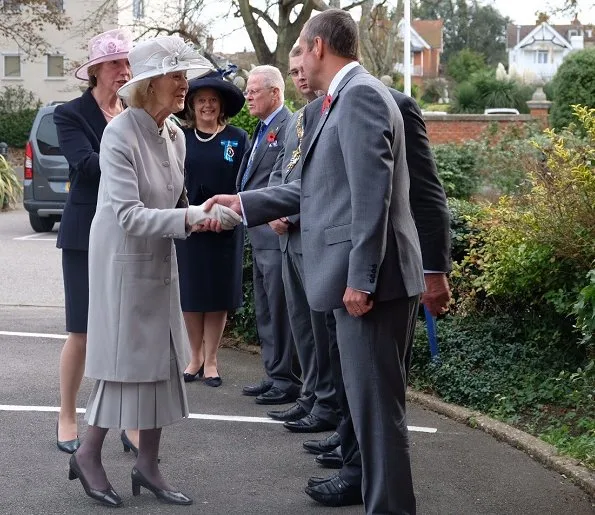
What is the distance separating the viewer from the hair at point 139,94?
518 cm

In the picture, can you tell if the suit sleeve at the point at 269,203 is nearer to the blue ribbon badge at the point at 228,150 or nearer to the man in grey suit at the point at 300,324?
the man in grey suit at the point at 300,324

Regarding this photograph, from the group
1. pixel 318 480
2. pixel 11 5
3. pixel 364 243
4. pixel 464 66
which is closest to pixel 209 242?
pixel 318 480

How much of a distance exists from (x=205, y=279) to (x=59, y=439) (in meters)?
2.02

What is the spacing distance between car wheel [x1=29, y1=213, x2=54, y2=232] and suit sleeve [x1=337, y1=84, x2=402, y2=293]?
52.3 ft

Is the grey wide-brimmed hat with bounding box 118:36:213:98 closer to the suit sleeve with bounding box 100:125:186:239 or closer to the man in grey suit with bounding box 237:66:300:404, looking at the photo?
the suit sleeve with bounding box 100:125:186:239

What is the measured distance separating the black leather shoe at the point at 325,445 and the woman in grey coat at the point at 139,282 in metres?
1.12

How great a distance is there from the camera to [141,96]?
17.1 ft

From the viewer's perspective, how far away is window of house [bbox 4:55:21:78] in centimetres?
5253

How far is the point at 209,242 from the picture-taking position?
26.1ft

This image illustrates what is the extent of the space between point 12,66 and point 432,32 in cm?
6773

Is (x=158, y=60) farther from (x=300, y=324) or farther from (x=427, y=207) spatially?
(x=300, y=324)

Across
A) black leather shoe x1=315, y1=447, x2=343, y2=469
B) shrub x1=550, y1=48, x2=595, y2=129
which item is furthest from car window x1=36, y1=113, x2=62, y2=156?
black leather shoe x1=315, y1=447, x2=343, y2=469

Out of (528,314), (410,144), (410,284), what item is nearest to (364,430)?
(410,284)

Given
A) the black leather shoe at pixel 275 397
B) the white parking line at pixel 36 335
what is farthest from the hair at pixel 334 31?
the white parking line at pixel 36 335
